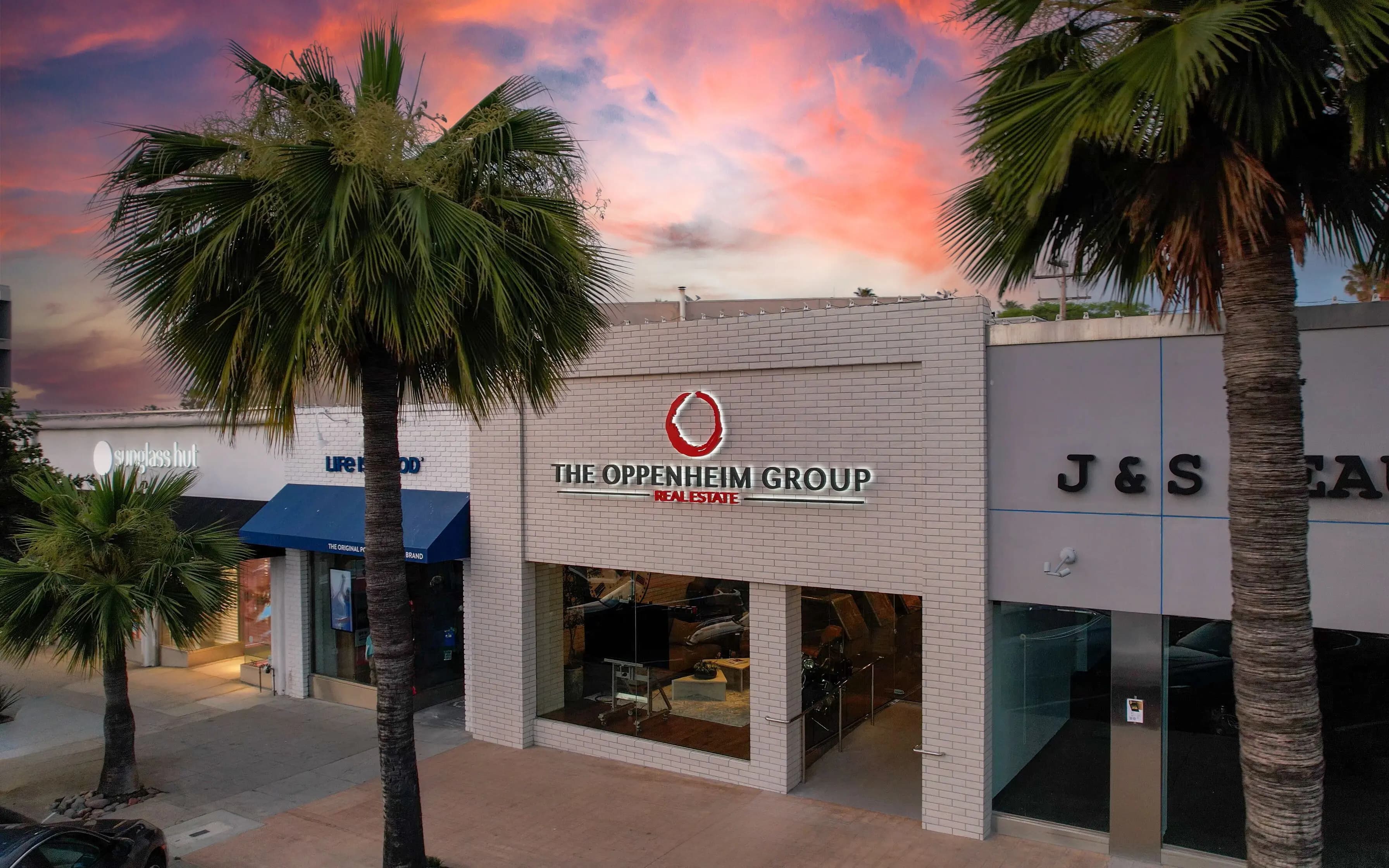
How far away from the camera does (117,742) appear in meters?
11.6

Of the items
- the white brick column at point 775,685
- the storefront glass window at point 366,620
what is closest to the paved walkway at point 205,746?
the storefront glass window at point 366,620

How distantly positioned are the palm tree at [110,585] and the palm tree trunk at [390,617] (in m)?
4.34

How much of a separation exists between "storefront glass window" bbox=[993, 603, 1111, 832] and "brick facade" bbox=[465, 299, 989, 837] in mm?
517

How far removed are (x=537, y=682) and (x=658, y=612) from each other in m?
2.11

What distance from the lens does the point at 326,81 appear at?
8367 mm

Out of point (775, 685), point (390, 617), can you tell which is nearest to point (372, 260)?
point (390, 617)

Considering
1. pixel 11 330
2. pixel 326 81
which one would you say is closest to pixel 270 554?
pixel 326 81

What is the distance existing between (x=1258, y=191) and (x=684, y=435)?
784cm

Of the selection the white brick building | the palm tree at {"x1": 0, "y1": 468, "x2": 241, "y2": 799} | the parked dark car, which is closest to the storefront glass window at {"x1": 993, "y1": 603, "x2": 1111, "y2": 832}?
the white brick building

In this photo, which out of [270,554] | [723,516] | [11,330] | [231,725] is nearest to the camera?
[723,516]

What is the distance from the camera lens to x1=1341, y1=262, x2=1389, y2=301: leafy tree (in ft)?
27.2

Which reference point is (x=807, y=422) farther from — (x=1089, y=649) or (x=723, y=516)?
(x=1089, y=649)

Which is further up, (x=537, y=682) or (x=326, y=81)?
(x=326, y=81)

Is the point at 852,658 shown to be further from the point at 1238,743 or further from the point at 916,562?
the point at 1238,743
